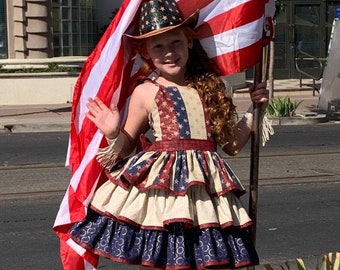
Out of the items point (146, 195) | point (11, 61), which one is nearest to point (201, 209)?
point (146, 195)

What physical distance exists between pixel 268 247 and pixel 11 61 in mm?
14155

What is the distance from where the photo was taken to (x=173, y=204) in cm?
364

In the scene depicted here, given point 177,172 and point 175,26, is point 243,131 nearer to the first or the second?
point 177,172

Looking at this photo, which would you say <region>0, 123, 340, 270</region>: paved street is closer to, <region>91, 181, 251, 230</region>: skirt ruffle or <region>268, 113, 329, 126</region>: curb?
<region>268, 113, 329, 126</region>: curb

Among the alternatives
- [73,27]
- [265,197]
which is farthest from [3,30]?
[265,197]

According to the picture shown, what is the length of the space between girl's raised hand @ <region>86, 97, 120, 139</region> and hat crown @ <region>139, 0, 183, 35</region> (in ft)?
1.16

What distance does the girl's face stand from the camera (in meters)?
3.83

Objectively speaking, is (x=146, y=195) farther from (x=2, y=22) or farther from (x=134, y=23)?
(x=2, y=22)

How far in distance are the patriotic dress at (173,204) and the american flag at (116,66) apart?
0.44 ft

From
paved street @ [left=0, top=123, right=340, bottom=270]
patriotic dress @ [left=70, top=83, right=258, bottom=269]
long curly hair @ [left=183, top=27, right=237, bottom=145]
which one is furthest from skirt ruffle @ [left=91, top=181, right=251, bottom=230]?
paved street @ [left=0, top=123, right=340, bottom=270]

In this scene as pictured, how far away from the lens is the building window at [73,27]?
21.4 meters

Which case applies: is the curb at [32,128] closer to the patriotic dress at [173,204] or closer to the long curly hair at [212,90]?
the long curly hair at [212,90]

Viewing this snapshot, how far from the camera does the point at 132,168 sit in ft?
12.3

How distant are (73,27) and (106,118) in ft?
60.1
